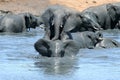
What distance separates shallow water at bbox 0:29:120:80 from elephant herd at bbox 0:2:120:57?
237 mm

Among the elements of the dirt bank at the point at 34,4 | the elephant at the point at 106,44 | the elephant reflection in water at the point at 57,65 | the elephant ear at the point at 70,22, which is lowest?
the dirt bank at the point at 34,4

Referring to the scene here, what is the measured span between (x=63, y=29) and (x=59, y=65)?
1.50 metres

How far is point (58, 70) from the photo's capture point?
11.5m

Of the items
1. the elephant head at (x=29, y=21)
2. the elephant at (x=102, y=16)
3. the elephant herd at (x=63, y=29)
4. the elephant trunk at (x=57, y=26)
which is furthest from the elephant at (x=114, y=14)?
the elephant trunk at (x=57, y=26)

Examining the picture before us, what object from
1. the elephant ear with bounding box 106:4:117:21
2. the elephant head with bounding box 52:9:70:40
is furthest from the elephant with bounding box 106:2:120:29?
the elephant head with bounding box 52:9:70:40

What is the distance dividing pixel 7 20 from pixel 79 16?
7.86 m

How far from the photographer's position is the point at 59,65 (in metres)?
12.2

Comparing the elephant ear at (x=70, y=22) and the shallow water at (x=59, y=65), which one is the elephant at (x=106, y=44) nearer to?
the shallow water at (x=59, y=65)

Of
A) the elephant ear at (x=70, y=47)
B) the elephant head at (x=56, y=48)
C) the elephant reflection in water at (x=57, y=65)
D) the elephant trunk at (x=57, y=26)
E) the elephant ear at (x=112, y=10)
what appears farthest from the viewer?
the elephant ear at (x=112, y=10)

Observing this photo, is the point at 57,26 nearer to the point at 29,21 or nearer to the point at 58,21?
the point at 58,21

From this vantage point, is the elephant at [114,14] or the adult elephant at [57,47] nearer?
the adult elephant at [57,47]

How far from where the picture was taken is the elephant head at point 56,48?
1332 cm

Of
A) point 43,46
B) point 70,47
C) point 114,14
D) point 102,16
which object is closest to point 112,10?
point 114,14

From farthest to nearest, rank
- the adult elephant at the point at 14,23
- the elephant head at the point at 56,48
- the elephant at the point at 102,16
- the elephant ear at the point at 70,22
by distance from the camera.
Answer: the elephant at the point at 102,16
the adult elephant at the point at 14,23
the elephant ear at the point at 70,22
the elephant head at the point at 56,48
